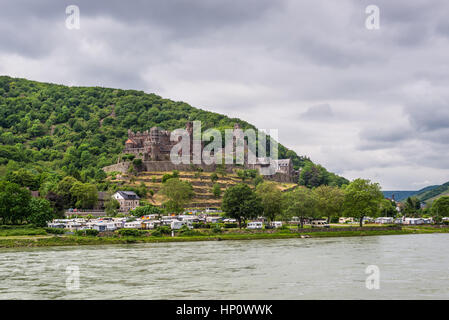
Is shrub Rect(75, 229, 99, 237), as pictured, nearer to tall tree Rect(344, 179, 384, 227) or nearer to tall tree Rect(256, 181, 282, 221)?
tall tree Rect(256, 181, 282, 221)

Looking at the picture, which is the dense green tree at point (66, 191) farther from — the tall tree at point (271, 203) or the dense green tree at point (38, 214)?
the tall tree at point (271, 203)

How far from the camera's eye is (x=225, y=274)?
32.2m

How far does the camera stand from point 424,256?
140 ft

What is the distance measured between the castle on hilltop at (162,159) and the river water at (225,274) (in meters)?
73.3

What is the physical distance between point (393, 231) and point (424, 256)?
42577 mm

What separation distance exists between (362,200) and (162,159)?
2318 inches

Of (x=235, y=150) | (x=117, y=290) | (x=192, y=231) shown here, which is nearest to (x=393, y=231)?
(x=192, y=231)

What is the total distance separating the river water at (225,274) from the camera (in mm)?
25688

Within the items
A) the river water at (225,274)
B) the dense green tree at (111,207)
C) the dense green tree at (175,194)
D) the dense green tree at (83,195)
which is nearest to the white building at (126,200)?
the dense green tree at (111,207)

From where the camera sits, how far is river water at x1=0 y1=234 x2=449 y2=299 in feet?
84.3

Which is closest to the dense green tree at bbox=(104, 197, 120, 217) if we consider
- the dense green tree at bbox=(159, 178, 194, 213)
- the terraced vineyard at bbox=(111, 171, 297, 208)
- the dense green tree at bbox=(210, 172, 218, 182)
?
the dense green tree at bbox=(159, 178, 194, 213)

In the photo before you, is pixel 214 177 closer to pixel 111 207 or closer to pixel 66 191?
pixel 111 207

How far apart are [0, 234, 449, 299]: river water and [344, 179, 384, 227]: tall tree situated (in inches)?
1417
